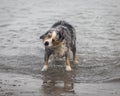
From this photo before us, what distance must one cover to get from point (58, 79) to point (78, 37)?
5.26 metres

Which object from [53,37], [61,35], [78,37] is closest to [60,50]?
[61,35]

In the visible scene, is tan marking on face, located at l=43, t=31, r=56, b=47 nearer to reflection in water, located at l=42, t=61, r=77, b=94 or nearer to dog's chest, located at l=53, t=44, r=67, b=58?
dog's chest, located at l=53, t=44, r=67, b=58

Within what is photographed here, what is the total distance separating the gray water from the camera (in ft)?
37.1

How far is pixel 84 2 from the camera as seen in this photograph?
25.1 meters

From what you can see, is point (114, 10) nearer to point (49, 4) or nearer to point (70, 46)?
point (49, 4)

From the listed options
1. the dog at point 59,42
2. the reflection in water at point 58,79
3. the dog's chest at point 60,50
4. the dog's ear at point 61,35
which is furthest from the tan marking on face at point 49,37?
the reflection in water at point 58,79

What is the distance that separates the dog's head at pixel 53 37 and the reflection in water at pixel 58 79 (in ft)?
2.72

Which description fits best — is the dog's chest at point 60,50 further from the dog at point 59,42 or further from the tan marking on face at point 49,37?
the tan marking on face at point 49,37

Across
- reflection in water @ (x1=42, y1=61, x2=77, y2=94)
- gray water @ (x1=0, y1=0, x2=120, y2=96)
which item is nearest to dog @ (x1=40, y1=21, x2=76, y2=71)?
reflection in water @ (x1=42, y1=61, x2=77, y2=94)

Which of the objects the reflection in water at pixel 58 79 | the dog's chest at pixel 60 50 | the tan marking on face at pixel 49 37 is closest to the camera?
the reflection in water at pixel 58 79

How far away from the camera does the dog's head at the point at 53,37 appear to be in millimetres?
10477

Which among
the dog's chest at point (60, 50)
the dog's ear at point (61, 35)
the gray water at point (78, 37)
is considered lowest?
the gray water at point (78, 37)

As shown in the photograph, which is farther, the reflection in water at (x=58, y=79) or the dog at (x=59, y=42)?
the dog at (x=59, y=42)

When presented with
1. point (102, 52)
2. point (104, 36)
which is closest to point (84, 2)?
point (104, 36)
